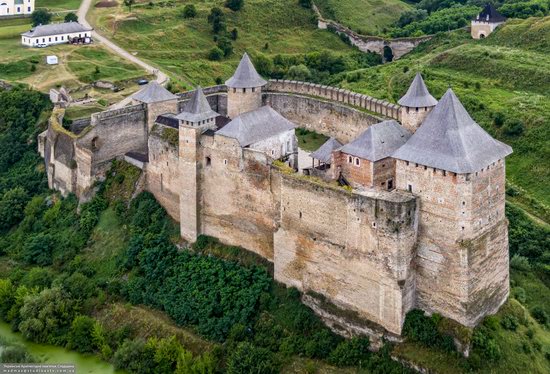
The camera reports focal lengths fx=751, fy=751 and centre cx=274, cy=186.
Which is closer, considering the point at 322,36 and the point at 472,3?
the point at 322,36

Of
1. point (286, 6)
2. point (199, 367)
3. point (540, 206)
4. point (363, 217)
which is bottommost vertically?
point (199, 367)

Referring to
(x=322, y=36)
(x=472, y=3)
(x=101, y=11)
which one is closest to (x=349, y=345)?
(x=322, y=36)

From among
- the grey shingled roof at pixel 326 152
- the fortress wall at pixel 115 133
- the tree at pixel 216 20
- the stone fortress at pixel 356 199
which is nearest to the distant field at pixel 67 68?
the fortress wall at pixel 115 133

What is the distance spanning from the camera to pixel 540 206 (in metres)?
38.7

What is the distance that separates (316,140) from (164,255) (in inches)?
437

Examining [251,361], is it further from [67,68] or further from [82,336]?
[67,68]

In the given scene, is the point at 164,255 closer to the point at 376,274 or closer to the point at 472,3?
the point at 376,274

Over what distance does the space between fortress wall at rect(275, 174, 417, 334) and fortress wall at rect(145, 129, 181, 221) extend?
7131mm

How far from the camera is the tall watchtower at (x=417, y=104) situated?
1236 inches

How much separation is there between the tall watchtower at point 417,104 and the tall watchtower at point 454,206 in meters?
2.27

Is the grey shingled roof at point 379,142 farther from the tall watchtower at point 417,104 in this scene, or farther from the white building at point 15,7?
the white building at point 15,7

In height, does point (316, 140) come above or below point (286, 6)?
below

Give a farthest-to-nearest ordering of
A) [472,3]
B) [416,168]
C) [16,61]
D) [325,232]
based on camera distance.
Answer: [472,3]
[16,61]
[325,232]
[416,168]

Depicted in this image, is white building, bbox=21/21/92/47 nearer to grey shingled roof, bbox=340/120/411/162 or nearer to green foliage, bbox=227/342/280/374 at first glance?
grey shingled roof, bbox=340/120/411/162
